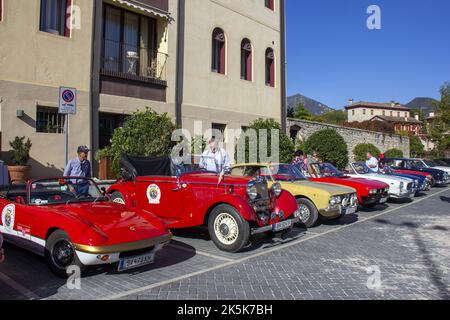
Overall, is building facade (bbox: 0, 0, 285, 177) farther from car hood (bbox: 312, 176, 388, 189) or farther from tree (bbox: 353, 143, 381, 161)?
tree (bbox: 353, 143, 381, 161)

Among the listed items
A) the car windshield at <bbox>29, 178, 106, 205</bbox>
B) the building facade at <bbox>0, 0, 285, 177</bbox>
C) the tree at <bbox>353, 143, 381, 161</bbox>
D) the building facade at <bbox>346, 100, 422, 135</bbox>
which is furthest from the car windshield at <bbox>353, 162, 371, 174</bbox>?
the building facade at <bbox>346, 100, 422, 135</bbox>

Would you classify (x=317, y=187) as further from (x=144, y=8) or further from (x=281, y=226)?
(x=144, y=8)

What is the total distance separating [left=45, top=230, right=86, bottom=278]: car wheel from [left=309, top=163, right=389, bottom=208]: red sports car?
706 cm

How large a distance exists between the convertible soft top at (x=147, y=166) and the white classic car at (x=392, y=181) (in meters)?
6.34

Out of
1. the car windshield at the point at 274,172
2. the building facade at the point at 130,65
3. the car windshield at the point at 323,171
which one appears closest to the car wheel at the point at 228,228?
the car windshield at the point at 274,172

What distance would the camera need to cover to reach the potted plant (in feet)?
34.8

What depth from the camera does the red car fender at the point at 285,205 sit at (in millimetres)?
7168

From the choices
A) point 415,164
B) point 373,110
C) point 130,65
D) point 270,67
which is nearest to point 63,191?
point 130,65

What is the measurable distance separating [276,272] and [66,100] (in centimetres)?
557

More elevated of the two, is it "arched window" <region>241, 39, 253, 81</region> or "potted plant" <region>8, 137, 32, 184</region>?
"arched window" <region>241, 39, 253, 81</region>

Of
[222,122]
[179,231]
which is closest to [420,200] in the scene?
[222,122]

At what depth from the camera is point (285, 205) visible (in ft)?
23.9
